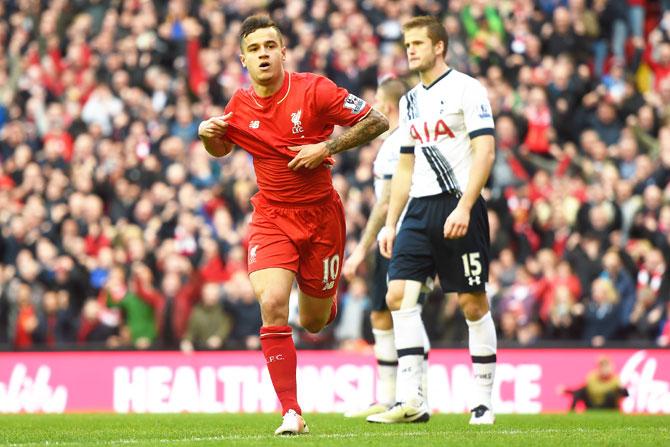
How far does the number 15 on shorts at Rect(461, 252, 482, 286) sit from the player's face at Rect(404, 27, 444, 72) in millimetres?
1377

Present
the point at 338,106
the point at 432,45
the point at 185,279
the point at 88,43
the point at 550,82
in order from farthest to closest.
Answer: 1. the point at 88,43
2. the point at 550,82
3. the point at 185,279
4. the point at 432,45
5. the point at 338,106

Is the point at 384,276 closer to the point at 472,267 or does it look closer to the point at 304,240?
the point at 472,267

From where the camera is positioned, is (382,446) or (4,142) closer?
(382,446)

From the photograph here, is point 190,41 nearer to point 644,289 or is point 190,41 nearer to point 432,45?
point 644,289

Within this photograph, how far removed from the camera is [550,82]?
19688 millimetres

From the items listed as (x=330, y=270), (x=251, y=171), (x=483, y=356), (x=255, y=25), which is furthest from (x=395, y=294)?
(x=251, y=171)

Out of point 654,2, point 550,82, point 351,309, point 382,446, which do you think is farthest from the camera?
point 654,2

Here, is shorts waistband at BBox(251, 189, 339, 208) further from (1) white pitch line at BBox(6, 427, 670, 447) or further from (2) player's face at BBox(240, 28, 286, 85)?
(1) white pitch line at BBox(6, 427, 670, 447)

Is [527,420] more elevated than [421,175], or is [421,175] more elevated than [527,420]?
[421,175]

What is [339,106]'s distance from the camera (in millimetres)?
9109

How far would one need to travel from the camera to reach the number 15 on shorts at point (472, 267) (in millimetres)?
9773

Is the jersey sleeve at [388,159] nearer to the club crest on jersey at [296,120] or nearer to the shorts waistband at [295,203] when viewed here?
the shorts waistband at [295,203]

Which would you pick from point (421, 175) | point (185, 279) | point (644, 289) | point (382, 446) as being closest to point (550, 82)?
point (644, 289)

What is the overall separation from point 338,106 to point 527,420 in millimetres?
3606
